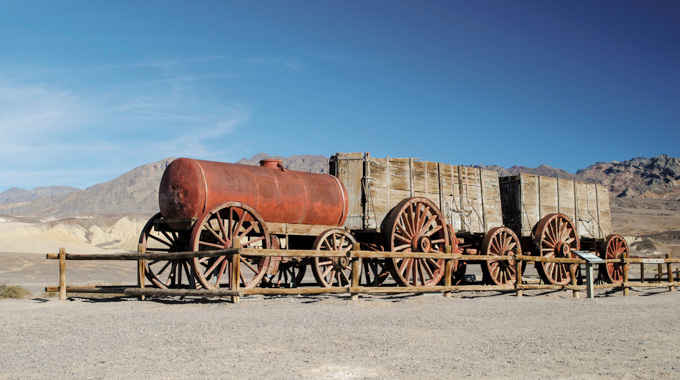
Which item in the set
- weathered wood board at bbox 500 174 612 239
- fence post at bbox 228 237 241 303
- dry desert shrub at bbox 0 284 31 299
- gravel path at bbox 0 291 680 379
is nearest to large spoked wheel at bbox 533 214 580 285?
weathered wood board at bbox 500 174 612 239

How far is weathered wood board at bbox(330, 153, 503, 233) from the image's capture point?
1464 cm

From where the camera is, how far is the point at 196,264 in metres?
10.7

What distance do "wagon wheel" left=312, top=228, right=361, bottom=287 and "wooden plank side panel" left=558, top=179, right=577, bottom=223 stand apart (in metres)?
8.97

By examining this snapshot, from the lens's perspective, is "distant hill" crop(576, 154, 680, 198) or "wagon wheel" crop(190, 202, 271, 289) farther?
"distant hill" crop(576, 154, 680, 198)

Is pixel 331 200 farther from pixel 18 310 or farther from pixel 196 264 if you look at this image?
pixel 18 310

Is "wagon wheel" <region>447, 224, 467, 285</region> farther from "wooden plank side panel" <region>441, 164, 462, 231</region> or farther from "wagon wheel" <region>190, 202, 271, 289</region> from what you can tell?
"wagon wheel" <region>190, 202, 271, 289</region>

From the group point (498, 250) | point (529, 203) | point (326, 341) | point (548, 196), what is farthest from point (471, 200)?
point (326, 341)

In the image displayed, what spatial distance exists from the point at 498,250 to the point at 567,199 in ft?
14.4

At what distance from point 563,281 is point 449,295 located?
6889 millimetres

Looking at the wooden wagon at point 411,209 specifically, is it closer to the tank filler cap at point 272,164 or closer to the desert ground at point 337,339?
the tank filler cap at point 272,164

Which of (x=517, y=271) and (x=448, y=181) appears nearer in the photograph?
(x=517, y=271)

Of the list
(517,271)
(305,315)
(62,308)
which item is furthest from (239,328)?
(517,271)

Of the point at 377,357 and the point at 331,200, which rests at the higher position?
the point at 331,200

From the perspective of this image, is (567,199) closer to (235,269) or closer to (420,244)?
(420,244)
